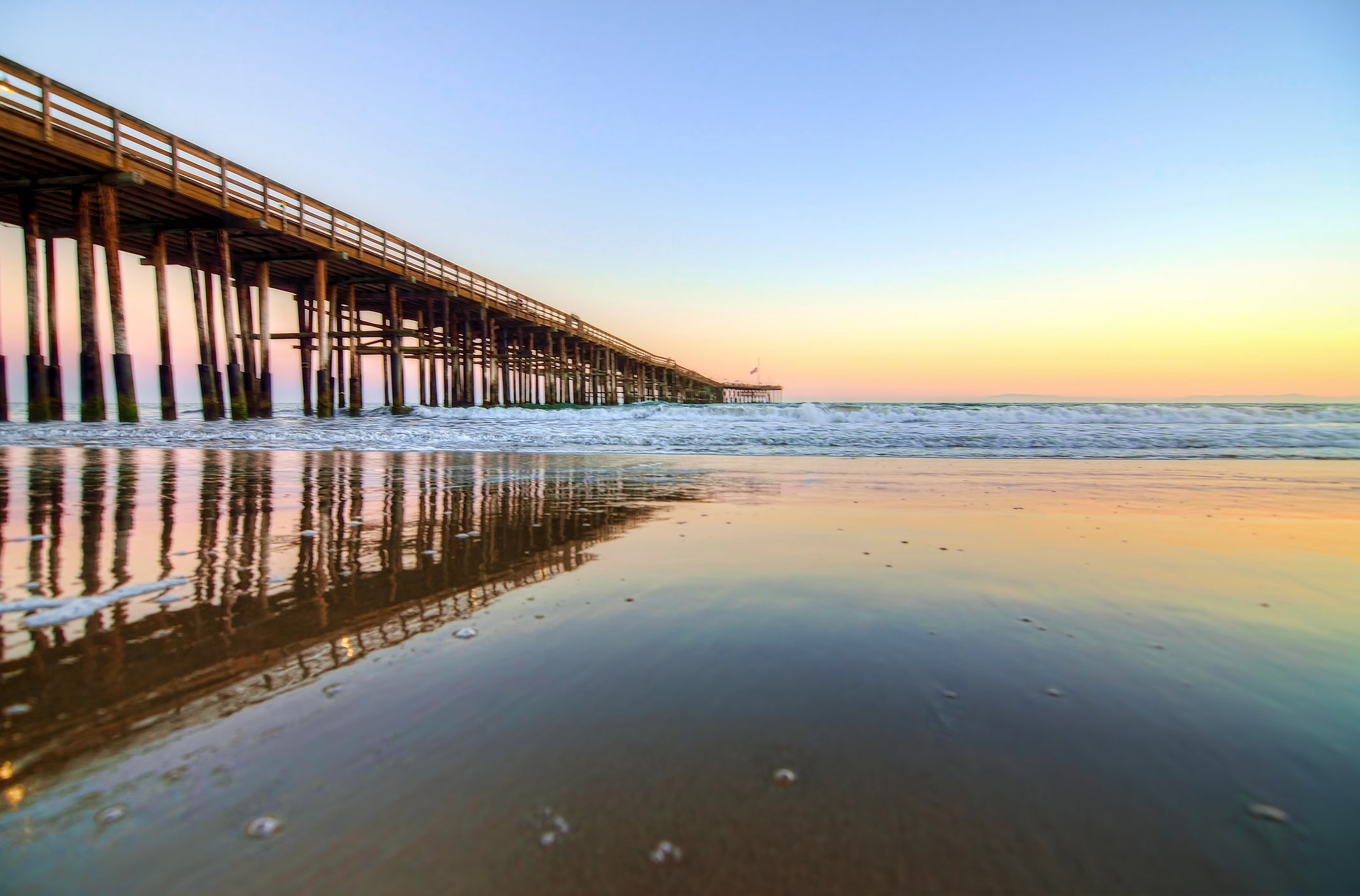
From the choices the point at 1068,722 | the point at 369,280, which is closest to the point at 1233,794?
the point at 1068,722

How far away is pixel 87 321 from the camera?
1152cm

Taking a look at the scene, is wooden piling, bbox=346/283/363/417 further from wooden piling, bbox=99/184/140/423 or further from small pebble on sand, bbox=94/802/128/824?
small pebble on sand, bbox=94/802/128/824

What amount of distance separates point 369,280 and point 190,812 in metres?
23.8

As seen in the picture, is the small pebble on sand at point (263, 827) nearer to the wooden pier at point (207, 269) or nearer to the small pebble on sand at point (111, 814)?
the small pebble on sand at point (111, 814)

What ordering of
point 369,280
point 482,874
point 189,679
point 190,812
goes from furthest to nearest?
1. point 369,280
2. point 189,679
3. point 190,812
4. point 482,874

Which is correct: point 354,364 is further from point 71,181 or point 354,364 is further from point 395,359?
point 71,181

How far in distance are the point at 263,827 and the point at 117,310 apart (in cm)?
1549

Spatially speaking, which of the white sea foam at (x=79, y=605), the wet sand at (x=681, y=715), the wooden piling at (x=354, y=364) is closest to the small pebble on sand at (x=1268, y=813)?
the wet sand at (x=681, y=715)

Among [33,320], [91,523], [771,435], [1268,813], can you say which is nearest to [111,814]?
[1268,813]

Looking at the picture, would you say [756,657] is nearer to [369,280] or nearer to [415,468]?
[415,468]

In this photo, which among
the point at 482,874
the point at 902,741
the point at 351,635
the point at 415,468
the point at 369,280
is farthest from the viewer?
the point at 369,280

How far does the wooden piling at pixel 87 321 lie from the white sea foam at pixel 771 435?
49 cm

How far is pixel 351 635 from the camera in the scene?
193 cm

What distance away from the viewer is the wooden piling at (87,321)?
1142 cm
